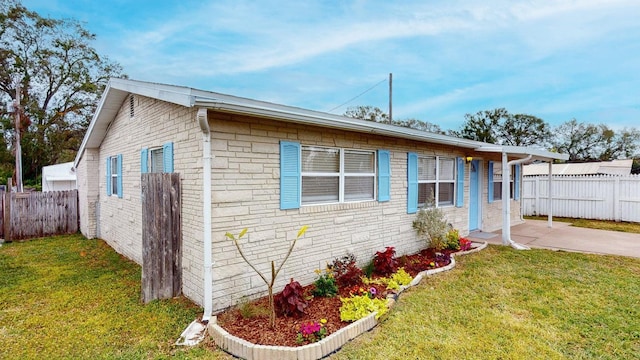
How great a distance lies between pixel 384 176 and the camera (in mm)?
6332

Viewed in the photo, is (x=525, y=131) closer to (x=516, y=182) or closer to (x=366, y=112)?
(x=366, y=112)

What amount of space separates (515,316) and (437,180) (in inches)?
163

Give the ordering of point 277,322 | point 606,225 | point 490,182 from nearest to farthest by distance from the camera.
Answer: point 277,322, point 490,182, point 606,225

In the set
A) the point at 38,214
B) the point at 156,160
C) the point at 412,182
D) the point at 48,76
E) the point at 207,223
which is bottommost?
the point at 38,214

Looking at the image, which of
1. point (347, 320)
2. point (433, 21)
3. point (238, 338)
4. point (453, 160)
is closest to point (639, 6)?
point (433, 21)

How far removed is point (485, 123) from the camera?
3083cm

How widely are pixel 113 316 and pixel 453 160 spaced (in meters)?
8.00

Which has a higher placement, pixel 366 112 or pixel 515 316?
pixel 366 112

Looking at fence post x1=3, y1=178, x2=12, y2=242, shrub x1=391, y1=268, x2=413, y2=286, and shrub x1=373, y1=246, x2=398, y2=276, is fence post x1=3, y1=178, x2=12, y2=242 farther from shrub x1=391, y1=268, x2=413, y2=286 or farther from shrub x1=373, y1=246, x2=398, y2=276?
shrub x1=391, y1=268, x2=413, y2=286

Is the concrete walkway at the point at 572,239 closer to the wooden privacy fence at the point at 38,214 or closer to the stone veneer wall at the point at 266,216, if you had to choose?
the stone veneer wall at the point at 266,216

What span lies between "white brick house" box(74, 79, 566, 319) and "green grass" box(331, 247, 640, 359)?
5.42 feet

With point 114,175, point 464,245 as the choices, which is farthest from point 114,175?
point 464,245

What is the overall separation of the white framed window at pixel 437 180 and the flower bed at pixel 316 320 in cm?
256

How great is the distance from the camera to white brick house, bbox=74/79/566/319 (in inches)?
162
